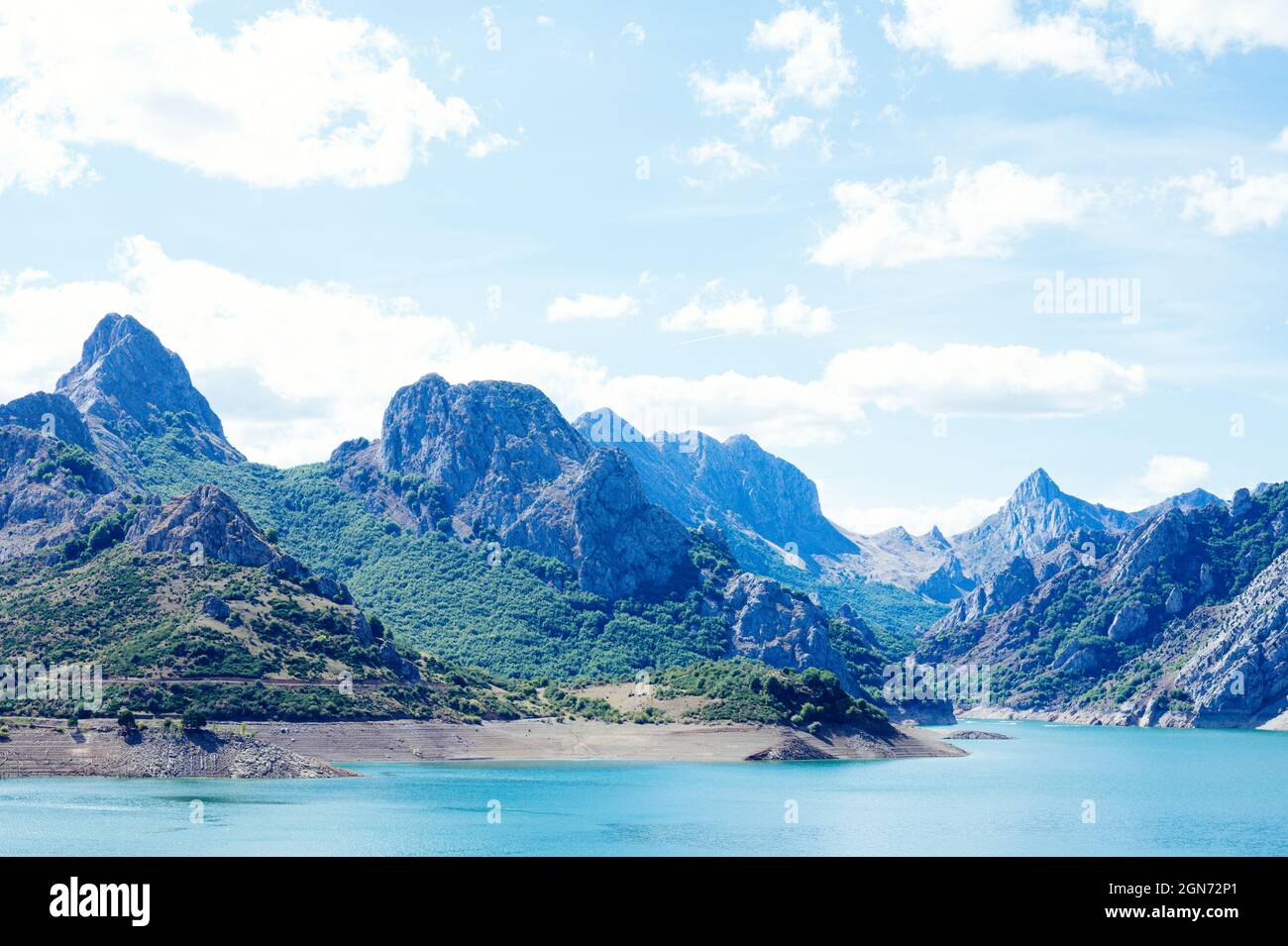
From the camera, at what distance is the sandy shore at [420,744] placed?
13700 cm

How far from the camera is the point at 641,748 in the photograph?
185 metres

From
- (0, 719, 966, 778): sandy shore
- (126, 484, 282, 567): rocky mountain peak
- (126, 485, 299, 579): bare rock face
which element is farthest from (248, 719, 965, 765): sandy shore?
(126, 484, 282, 567): rocky mountain peak

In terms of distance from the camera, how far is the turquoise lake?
96.6 meters

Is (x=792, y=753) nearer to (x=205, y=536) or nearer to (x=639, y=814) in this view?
(x=639, y=814)

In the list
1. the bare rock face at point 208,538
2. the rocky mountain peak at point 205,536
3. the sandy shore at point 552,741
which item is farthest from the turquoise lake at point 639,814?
the rocky mountain peak at point 205,536

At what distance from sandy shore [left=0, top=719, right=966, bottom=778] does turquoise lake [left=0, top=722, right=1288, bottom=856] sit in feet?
10.5

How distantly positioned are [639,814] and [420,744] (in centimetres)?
5727

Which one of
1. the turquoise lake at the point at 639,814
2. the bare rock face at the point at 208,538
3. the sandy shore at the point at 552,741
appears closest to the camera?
the turquoise lake at the point at 639,814

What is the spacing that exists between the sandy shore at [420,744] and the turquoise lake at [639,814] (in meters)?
3.19

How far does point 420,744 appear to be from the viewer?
168m
